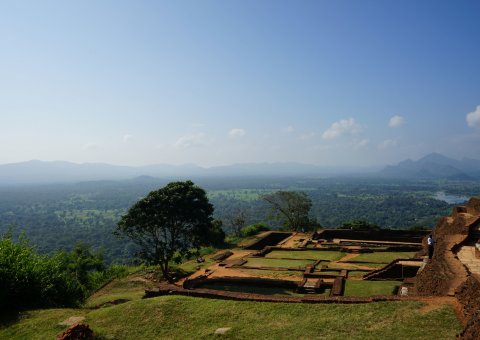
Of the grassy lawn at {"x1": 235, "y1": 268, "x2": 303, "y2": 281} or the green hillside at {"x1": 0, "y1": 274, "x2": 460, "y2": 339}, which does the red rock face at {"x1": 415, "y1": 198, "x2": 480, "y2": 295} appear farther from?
the grassy lawn at {"x1": 235, "y1": 268, "x2": 303, "y2": 281}

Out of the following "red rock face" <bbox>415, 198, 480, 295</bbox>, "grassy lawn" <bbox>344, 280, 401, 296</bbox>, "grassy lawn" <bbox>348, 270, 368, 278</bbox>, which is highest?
"red rock face" <bbox>415, 198, 480, 295</bbox>

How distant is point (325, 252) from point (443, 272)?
13712mm

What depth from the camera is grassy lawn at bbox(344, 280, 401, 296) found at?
14.5m

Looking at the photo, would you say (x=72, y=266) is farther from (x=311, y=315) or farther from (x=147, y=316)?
(x=311, y=315)

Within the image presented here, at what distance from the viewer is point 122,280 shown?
21.8m

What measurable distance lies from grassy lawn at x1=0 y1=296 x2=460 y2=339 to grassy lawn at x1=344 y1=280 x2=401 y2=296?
456cm

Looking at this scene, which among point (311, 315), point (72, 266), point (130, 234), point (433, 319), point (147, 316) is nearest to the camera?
point (433, 319)

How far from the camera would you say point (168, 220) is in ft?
66.9

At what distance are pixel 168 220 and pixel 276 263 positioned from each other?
6405 mm

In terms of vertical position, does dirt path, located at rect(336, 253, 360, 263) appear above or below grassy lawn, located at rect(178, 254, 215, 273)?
Answer: above

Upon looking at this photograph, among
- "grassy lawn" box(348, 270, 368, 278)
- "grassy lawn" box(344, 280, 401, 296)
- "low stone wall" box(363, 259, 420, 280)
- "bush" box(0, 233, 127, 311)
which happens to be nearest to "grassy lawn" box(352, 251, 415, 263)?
"grassy lawn" box(348, 270, 368, 278)

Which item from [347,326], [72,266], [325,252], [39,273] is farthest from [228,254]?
[347,326]

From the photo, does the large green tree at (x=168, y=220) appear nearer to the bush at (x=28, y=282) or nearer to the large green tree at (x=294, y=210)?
the bush at (x=28, y=282)

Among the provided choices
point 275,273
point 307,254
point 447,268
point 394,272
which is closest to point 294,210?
point 307,254
